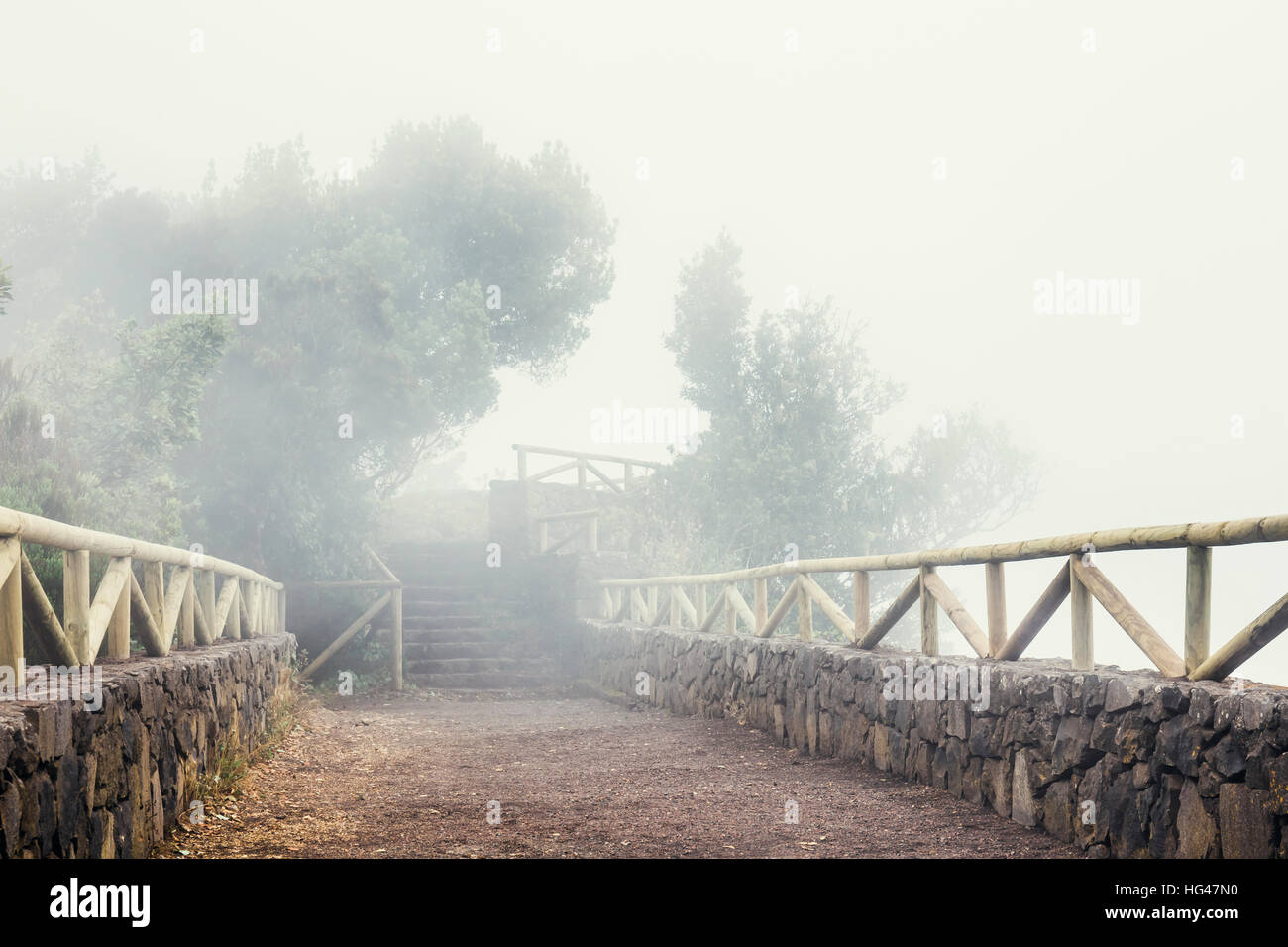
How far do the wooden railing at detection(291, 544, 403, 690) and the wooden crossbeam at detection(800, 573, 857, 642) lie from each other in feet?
23.2

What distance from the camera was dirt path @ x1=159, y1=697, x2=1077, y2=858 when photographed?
185 inches

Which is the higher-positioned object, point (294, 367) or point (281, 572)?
point (294, 367)

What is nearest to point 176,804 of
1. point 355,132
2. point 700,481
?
point 700,481

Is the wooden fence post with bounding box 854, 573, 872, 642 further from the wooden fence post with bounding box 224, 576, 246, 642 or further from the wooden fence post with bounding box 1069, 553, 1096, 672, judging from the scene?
the wooden fence post with bounding box 224, 576, 246, 642

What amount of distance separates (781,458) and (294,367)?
838cm

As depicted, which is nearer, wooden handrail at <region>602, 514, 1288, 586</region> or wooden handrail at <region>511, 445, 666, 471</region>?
wooden handrail at <region>602, 514, 1288, 586</region>

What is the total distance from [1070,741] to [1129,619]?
22.4 inches

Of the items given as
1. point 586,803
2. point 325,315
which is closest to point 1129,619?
point 586,803

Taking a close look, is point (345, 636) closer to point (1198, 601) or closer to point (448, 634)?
point (448, 634)

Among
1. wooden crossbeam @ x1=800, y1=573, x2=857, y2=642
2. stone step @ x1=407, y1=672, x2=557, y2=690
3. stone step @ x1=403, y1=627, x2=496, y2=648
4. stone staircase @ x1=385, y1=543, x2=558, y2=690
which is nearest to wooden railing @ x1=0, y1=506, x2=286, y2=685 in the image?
wooden crossbeam @ x1=800, y1=573, x2=857, y2=642

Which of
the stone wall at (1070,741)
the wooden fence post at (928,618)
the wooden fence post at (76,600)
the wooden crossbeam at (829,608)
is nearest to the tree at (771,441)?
the wooden crossbeam at (829,608)

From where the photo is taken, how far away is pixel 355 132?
19844 millimetres
